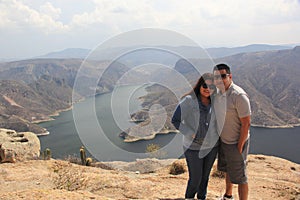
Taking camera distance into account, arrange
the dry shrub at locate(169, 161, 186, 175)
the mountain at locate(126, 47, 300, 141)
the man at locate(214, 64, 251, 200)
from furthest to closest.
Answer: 1. the mountain at locate(126, 47, 300, 141)
2. the dry shrub at locate(169, 161, 186, 175)
3. the man at locate(214, 64, 251, 200)

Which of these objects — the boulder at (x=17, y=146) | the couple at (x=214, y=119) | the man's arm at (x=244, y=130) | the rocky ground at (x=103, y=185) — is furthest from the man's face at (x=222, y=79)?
the boulder at (x=17, y=146)

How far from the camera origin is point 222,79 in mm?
4098

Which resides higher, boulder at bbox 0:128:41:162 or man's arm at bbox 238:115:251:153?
man's arm at bbox 238:115:251:153

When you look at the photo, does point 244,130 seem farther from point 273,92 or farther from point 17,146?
point 273,92

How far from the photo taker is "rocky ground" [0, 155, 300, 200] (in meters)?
4.51

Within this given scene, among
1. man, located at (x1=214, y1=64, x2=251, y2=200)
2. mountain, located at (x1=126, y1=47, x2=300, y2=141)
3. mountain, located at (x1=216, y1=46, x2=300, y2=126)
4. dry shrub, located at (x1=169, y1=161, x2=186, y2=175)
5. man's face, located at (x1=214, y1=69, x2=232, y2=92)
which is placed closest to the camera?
man, located at (x1=214, y1=64, x2=251, y2=200)

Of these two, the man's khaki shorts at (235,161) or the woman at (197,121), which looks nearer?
the woman at (197,121)

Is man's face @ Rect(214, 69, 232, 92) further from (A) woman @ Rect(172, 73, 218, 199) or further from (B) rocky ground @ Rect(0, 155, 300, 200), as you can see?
(B) rocky ground @ Rect(0, 155, 300, 200)

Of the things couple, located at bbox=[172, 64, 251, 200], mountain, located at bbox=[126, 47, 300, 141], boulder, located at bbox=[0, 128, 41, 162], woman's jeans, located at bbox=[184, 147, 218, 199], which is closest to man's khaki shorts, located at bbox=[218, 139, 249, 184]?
couple, located at bbox=[172, 64, 251, 200]

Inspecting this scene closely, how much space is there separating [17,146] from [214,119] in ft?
25.0

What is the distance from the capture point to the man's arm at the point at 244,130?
400 centimetres

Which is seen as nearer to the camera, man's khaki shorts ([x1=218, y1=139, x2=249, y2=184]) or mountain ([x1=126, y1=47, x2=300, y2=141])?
man's khaki shorts ([x1=218, y1=139, x2=249, y2=184])

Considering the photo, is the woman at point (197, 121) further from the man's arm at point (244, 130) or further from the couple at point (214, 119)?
the man's arm at point (244, 130)

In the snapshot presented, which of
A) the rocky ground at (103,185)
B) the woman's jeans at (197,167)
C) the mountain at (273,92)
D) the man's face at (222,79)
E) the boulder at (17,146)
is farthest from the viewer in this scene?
the mountain at (273,92)
